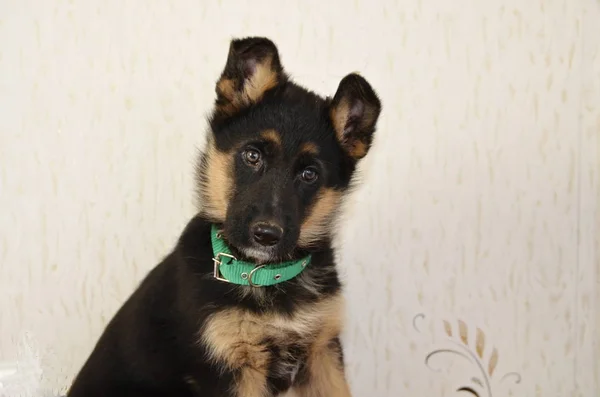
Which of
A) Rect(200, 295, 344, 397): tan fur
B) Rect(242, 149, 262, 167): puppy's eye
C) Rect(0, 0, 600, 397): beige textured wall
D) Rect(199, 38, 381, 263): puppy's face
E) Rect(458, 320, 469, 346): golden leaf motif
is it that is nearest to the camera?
Rect(200, 295, 344, 397): tan fur

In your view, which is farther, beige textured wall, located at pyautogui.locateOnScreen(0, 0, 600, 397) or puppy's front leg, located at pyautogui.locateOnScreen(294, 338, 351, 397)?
beige textured wall, located at pyautogui.locateOnScreen(0, 0, 600, 397)

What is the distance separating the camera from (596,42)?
3.27m

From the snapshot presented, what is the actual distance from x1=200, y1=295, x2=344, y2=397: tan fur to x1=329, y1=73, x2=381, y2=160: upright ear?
0.71 metres

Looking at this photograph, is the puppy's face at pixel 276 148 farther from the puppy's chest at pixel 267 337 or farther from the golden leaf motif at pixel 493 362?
the golden leaf motif at pixel 493 362

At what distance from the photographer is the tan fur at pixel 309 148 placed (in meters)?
2.36

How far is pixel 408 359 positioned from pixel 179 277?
5.19ft

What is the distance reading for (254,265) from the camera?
2.31m

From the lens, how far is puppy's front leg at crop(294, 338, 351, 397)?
2443 mm

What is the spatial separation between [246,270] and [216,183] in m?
0.39

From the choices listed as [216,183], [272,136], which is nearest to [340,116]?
[272,136]

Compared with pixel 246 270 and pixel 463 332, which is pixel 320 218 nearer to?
pixel 246 270

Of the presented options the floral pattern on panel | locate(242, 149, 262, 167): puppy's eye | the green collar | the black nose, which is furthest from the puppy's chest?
the floral pattern on panel

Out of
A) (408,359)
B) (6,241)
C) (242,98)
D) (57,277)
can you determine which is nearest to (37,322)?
(57,277)

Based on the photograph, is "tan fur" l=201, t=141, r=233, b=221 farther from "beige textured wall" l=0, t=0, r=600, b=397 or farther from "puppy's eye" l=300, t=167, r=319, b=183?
"beige textured wall" l=0, t=0, r=600, b=397
